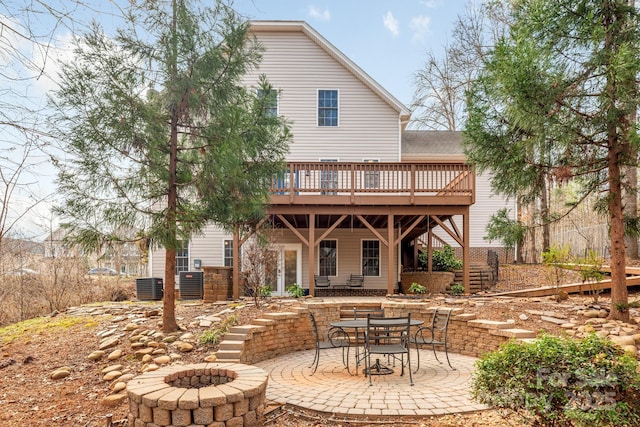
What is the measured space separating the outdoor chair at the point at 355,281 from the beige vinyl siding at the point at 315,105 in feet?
13.5

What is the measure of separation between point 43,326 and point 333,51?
38.8 feet

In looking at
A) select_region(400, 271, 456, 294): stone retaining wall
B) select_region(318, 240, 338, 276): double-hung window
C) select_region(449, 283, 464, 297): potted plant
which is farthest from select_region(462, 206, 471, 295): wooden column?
select_region(318, 240, 338, 276): double-hung window

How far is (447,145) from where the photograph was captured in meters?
17.5

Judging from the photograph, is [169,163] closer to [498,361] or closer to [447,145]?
[498,361]

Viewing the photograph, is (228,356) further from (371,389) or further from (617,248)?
(617,248)

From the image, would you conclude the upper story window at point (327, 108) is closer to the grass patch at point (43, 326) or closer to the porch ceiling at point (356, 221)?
the porch ceiling at point (356, 221)

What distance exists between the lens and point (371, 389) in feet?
17.7

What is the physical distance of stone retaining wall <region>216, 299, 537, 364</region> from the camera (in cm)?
654

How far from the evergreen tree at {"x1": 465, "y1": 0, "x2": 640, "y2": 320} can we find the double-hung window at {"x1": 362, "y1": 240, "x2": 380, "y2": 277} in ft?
24.3

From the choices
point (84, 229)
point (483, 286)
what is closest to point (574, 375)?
point (84, 229)

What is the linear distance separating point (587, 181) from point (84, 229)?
929cm

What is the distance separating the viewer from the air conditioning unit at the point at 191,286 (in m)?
12.4

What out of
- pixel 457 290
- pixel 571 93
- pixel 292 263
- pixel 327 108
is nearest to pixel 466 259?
pixel 457 290

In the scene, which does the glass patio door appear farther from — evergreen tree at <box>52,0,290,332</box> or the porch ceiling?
evergreen tree at <box>52,0,290,332</box>
